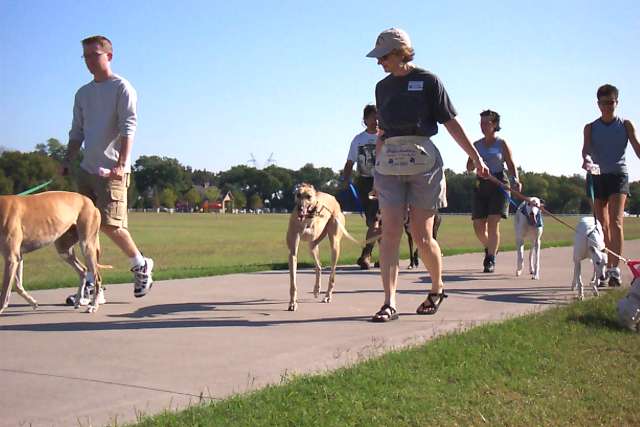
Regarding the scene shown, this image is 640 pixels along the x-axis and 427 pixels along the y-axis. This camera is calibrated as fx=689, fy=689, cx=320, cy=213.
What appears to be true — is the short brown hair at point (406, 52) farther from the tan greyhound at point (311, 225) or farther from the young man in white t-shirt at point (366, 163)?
the young man in white t-shirt at point (366, 163)

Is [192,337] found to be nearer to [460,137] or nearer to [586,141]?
[460,137]

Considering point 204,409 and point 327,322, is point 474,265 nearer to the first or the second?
point 327,322

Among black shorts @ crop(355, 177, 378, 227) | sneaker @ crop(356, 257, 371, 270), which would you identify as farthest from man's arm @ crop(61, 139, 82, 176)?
sneaker @ crop(356, 257, 371, 270)

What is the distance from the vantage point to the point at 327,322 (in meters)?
5.95

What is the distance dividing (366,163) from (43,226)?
5.52 m

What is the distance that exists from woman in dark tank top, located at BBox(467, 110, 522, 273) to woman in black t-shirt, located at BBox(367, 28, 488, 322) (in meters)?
4.42

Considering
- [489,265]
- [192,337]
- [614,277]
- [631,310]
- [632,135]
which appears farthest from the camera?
[489,265]

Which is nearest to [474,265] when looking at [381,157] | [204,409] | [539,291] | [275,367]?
[539,291]

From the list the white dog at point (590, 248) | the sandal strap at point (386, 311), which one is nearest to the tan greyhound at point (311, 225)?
the sandal strap at point (386, 311)

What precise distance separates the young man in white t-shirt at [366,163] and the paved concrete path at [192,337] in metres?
2.02

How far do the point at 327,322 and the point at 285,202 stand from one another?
144042 mm

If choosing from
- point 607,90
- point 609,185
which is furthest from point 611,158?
point 607,90

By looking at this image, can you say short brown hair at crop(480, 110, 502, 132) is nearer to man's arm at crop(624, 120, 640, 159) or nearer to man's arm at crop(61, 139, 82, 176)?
man's arm at crop(624, 120, 640, 159)

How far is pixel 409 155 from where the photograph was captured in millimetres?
5953
